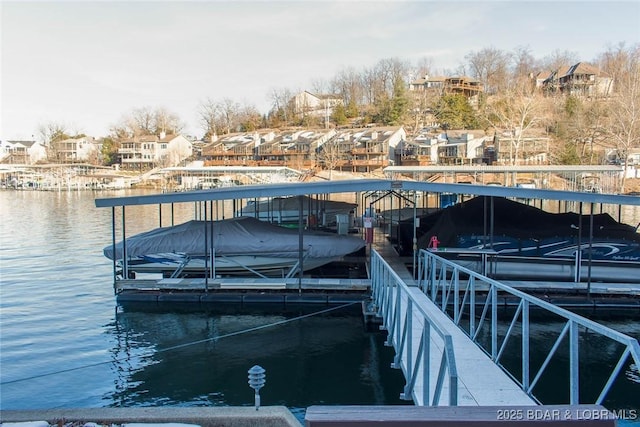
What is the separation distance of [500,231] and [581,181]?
40.0 meters

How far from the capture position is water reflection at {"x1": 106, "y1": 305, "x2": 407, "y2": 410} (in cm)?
1034

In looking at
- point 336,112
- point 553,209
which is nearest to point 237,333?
point 553,209

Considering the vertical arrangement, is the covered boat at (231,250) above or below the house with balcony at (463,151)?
below

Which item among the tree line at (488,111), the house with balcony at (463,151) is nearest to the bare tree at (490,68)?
the tree line at (488,111)

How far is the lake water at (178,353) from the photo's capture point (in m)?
10.4

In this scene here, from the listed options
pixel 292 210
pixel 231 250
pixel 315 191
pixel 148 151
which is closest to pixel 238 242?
pixel 231 250

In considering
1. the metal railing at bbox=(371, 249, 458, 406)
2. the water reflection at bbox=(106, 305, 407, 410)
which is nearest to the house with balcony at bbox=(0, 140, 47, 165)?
the water reflection at bbox=(106, 305, 407, 410)

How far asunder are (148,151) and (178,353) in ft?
334

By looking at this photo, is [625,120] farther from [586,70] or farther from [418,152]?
[586,70]

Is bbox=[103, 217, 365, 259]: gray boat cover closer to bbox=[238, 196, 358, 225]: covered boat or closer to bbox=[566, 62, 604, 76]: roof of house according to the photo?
bbox=[238, 196, 358, 225]: covered boat

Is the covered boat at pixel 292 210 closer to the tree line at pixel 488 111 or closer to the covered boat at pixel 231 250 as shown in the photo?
the covered boat at pixel 231 250

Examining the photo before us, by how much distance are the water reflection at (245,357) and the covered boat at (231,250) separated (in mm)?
1542

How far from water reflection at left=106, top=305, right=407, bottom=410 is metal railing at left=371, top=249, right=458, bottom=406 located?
1.11 m

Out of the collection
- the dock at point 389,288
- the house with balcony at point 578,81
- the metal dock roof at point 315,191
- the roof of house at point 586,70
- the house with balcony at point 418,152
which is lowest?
the dock at point 389,288
